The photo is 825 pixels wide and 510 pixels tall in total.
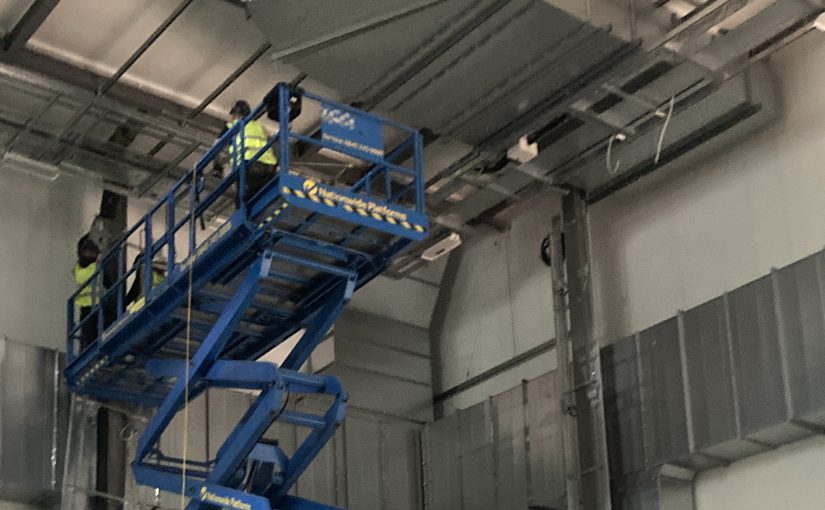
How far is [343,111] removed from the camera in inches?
598

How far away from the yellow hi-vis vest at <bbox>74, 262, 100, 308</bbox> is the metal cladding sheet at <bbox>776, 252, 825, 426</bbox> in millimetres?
10130

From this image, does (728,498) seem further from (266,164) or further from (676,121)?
(266,164)

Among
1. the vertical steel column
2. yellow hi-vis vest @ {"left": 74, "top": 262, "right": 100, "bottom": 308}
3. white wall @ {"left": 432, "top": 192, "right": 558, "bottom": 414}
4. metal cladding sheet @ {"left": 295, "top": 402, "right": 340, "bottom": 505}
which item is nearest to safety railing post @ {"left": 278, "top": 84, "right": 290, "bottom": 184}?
yellow hi-vis vest @ {"left": 74, "top": 262, "right": 100, "bottom": 308}

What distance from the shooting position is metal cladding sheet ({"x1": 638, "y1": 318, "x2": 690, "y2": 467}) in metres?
18.6

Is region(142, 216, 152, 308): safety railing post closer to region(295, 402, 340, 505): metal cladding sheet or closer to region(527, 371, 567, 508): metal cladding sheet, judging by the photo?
region(295, 402, 340, 505): metal cladding sheet

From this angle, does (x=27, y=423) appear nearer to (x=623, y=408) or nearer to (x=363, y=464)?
(x=363, y=464)

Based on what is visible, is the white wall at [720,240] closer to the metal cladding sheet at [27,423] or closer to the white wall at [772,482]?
the white wall at [772,482]

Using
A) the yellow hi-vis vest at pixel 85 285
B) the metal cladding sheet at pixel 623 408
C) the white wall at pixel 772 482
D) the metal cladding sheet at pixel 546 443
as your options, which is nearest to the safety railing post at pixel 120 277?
the yellow hi-vis vest at pixel 85 285

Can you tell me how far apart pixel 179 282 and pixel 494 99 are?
18.1 feet

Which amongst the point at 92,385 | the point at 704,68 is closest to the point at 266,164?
the point at 92,385

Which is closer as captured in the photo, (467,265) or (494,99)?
(494,99)

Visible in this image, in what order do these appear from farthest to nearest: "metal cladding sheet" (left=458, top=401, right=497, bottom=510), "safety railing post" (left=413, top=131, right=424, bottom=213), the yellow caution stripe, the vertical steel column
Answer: "metal cladding sheet" (left=458, top=401, right=497, bottom=510) → the vertical steel column → "safety railing post" (left=413, top=131, right=424, bottom=213) → the yellow caution stripe

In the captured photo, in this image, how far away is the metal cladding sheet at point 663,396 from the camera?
61.0 feet

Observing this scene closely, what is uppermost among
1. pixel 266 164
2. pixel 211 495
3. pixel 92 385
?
pixel 266 164
